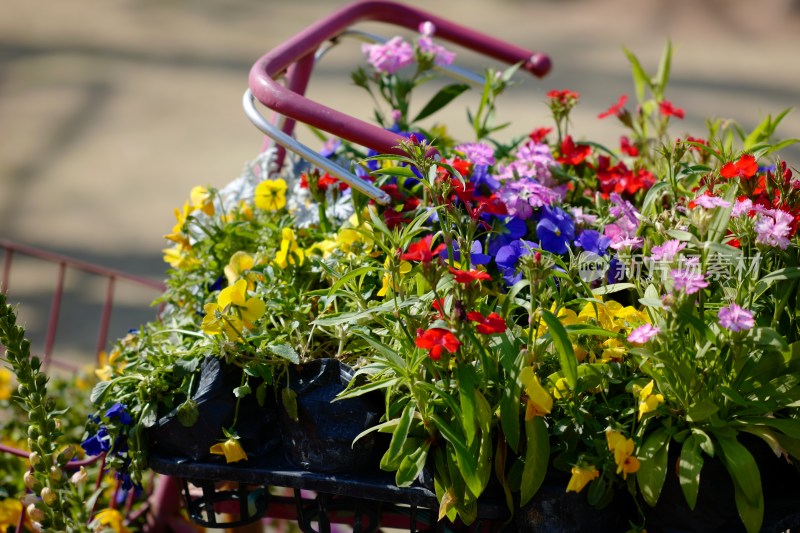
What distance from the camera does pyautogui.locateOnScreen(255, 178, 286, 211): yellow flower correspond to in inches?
61.1

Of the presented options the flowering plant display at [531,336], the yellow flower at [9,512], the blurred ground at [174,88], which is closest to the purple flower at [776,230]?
the flowering plant display at [531,336]

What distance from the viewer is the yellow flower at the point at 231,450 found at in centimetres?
118

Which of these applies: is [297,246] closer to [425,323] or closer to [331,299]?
[331,299]

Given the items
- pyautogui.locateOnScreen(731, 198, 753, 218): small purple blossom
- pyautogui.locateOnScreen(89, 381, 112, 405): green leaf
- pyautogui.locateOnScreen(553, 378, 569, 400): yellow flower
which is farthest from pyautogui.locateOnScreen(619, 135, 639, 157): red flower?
pyautogui.locateOnScreen(89, 381, 112, 405): green leaf

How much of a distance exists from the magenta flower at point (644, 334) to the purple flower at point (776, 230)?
0.16 meters

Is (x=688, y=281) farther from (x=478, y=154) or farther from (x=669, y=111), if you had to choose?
(x=669, y=111)

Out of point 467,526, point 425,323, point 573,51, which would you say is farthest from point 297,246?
point 573,51

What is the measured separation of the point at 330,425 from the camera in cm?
117

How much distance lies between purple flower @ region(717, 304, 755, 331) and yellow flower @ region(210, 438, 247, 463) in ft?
1.87

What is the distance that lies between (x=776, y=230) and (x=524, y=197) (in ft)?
1.24

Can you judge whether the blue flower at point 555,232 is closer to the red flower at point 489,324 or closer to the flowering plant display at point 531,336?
the flowering plant display at point 531,336

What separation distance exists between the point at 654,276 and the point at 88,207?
3450mm

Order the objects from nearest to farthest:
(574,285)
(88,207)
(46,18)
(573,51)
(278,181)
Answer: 1. (574,285)
2. (278,181)
3. (88,207)
4. (573,51)
5. (46,18)

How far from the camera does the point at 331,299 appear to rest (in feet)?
4.02
